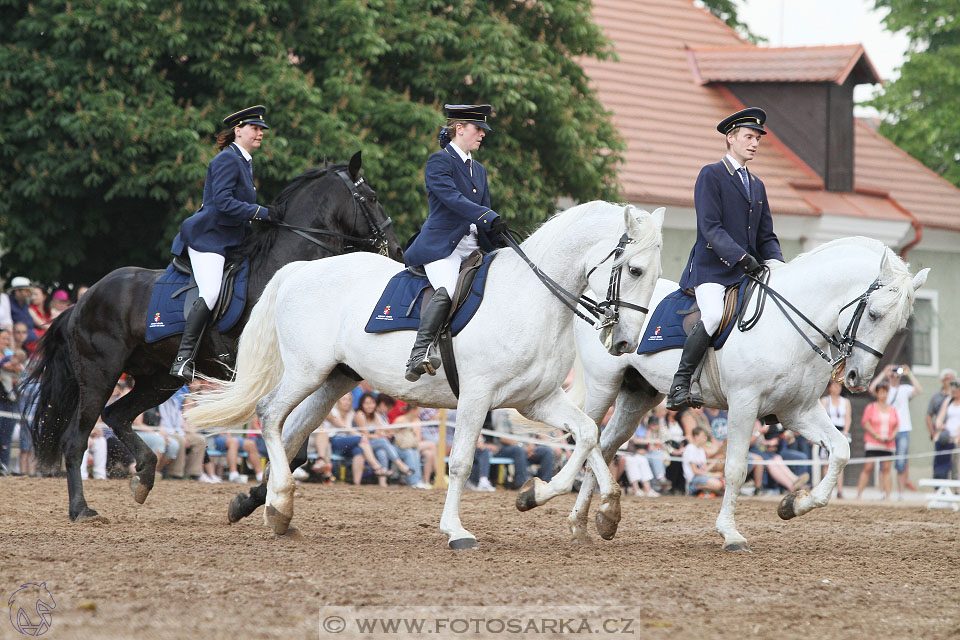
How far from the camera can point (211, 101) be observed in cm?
1625

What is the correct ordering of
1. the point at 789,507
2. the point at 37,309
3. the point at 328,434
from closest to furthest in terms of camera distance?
1. the point at 789,507
2. the point at 328,434
3. the point at 37,309

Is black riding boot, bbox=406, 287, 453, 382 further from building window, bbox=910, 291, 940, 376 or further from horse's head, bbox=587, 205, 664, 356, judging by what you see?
building window, bbox=910, 291, 940, 376

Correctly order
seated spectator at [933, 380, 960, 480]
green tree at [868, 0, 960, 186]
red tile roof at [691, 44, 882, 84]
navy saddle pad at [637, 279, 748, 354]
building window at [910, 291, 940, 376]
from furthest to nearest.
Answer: green tree at [868, 0, 960, 186] < building window at [910, 291, 940, 376] < red tile roof at [691, 44, 882, 84] < seated spectator at [933, 380, 960, 480] < navy saddle pad at [637, 279, 748, 354]

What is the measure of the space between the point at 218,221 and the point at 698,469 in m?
8.58

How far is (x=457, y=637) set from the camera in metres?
5.24

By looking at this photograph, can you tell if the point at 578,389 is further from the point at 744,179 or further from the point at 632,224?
the point at 632,224

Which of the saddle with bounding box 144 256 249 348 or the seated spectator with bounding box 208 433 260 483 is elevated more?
Result: the saddle with bounding box 144 256 249 348

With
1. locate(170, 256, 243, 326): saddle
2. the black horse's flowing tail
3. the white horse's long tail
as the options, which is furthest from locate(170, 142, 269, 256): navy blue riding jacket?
the black horse's flowing tail

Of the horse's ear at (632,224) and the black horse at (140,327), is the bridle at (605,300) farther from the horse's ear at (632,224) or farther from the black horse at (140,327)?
the black horse at (140,327)

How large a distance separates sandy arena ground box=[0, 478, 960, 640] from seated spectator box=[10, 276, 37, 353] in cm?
337

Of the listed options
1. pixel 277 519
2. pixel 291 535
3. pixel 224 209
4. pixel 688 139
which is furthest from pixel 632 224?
pixel 688 139

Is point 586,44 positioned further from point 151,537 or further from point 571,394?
point 151,537

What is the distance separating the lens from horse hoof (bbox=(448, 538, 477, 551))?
797 centimetres

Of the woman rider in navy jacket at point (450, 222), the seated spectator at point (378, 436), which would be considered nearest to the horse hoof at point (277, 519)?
the woman rider in navy jacket at point (450, 222)
